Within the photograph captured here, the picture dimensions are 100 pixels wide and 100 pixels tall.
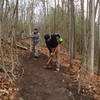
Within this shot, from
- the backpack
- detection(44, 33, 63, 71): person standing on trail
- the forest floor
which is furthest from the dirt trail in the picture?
the backpack

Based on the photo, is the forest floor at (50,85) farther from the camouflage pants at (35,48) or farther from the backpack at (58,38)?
the camouflage pants at (35,48)

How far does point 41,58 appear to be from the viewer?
1273cm

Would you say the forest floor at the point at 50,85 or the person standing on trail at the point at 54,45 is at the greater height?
the person standing on trail at the point at 54,45

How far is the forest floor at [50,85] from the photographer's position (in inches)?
292

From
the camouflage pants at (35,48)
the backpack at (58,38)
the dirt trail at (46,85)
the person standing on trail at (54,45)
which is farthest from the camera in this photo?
the camouflage pants at (35,48)

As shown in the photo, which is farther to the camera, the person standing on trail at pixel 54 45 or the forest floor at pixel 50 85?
the person standing on trail at pixel 54 45

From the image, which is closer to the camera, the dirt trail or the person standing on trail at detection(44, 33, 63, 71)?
the dirt trail

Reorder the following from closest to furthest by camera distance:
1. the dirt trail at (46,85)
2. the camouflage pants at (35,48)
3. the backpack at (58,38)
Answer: the dirt trail at (46,85) < the backpack at (58,38) < the camouflage pants at (35,48)

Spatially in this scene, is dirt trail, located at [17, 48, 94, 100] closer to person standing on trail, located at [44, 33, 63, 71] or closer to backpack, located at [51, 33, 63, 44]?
person standing on trail, located at [44, 33, 63, 71]

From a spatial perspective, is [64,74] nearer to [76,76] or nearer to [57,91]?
[76,76]

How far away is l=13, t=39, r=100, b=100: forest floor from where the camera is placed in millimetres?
7410

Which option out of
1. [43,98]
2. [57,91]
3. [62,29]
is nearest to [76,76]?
[57,91]

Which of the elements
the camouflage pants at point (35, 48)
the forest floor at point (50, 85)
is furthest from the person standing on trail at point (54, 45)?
the camouflage pants at point (35, 48)

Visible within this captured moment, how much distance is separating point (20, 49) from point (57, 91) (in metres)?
7.93
